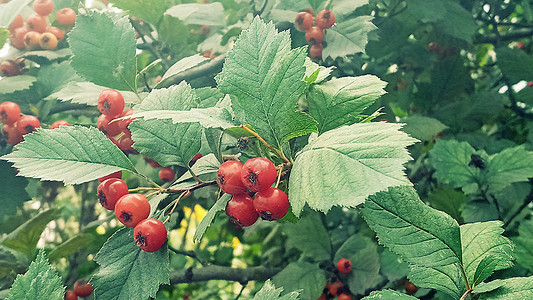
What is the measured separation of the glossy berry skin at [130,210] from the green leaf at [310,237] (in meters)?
1.28

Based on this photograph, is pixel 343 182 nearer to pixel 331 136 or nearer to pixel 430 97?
pixel 331 136

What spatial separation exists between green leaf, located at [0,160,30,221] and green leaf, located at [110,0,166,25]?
86 centimetres

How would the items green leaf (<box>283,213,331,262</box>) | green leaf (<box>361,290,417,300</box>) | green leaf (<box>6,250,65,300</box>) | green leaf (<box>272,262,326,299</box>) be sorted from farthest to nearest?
green leaf (<box>283,213,331,262</box>) → green leaf (<box>272,262,326,299</box>) → green leaf (<box>6,250,65,300</box>) → green leaf (<box>361,290,417,300</box>)

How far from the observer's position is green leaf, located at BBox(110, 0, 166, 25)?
197cm

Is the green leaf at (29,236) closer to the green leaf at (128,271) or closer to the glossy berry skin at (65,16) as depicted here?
the green leaf at (128,271)

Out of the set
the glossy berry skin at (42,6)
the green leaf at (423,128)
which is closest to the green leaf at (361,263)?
the green leaf at (423,128)

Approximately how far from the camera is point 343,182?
0.85m

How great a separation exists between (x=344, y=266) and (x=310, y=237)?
237 mm

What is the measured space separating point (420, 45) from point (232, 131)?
2406mm

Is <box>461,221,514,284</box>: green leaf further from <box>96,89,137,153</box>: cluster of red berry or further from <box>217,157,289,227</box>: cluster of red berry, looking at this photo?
<box>96,89,137,153</box>: cluster of red berry

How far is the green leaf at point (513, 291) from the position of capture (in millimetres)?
885

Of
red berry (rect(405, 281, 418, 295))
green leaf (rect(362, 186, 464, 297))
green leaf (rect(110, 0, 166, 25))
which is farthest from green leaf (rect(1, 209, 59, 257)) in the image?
red berry (rect(405, 281, 418, 295))

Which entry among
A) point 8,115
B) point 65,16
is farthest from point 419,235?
point 65,16

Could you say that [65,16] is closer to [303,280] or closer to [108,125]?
[108,125]
